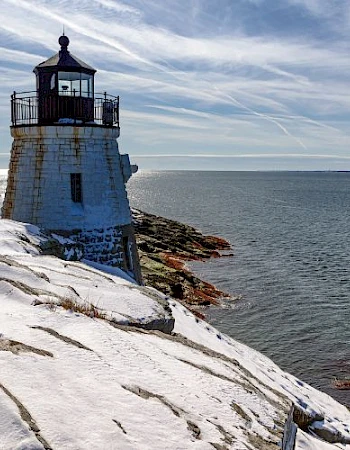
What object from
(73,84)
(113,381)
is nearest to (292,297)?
(73,84)

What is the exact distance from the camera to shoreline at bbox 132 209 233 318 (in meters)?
30.7

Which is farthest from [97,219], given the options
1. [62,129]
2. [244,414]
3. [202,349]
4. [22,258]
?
[244,414]

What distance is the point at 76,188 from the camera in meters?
16.8

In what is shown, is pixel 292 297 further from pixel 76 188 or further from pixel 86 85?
pixel 86 85

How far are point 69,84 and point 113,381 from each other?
1275cm

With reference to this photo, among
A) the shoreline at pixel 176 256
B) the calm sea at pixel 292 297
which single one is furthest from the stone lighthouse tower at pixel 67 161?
the shoreline at pixel 176 256

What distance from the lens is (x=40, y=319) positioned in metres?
7.70

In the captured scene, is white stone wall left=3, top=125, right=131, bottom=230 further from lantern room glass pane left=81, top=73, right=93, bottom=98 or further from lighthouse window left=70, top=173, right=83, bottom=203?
lantern room glass pane left=81, top=73, right=93, bottom=98

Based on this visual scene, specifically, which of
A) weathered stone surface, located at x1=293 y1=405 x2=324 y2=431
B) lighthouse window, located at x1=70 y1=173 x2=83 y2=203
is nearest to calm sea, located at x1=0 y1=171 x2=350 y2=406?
weathered stone surface, located at x1=293 y1=405 x2=324 y2=431

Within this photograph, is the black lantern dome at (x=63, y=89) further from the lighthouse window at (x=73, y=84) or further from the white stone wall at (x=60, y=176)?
the white stone wall at (x=60, y=176)

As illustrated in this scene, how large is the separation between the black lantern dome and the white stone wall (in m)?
0.57

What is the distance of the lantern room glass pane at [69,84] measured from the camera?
16828 mm

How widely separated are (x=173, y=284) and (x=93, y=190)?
602 inches

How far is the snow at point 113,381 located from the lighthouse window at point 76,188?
612 cm
